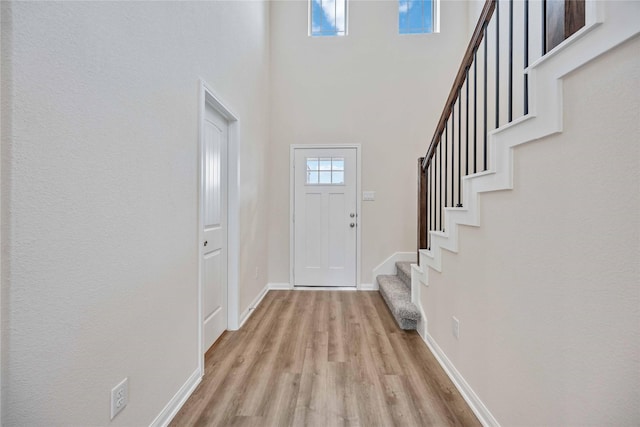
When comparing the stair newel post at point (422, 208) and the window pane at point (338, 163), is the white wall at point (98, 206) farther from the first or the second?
the window pane at point (338, 163)

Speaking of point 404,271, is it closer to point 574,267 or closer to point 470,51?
point 470,51

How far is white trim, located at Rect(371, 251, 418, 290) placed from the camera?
3.99 metres

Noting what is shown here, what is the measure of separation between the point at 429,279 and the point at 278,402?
1.40 meters

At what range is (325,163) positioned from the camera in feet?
13.3

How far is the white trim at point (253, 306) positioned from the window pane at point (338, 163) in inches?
71.9

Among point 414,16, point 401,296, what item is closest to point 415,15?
point 414,16

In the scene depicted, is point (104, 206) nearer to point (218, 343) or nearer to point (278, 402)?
point (278, 402)

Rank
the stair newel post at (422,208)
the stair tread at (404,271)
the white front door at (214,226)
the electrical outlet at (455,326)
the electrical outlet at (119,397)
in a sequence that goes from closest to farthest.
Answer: the electrical outlet at (119,397) → the electrical outlet at (455,326) → the white front door at (214,226) → the stair newel post at (422,208) → the stair tread at (404,271)

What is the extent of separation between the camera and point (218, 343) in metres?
2.39

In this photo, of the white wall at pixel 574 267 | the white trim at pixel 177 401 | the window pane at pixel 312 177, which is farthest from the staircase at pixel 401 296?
the white trim at pixel 177 401

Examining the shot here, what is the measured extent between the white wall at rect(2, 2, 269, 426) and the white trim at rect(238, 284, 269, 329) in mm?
1013

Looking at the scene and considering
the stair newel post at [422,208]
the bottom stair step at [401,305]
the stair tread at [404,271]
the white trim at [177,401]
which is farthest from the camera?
the stair tread at [404,271]

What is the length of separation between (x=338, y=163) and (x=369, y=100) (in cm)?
93

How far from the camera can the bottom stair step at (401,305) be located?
8.52ft
